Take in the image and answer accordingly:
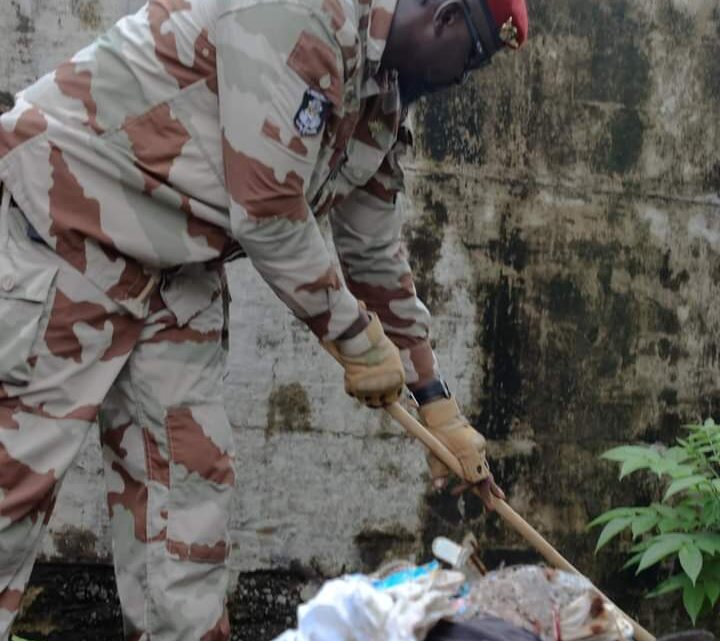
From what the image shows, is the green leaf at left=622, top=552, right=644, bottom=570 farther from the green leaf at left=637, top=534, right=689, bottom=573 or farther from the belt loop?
the belt loop

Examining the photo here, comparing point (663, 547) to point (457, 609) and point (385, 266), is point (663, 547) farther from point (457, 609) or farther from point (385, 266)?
point (457, 609)

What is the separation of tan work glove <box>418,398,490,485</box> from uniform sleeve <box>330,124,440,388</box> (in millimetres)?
99

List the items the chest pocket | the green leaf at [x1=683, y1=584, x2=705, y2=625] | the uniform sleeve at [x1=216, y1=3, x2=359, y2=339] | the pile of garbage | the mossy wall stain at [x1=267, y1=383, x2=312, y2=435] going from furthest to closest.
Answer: the mossy wall stain at [x1=267, y1=383, x2=312, y2=435], the green leaf at [x1=683, y1=584, x2=705, y2=625], the chest pocket, the uniform sleeve at [x1=216, y1=3, x2=359, y2=339], the pile of garbage

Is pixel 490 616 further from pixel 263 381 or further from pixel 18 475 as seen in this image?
pixel 263 381

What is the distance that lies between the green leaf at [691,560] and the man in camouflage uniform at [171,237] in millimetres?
908

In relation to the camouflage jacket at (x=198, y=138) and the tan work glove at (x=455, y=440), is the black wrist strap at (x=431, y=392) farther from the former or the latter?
the camouflage jacket at (x=198, y=138)

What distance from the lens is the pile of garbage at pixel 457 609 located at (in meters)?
1.53

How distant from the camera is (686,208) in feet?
12.4

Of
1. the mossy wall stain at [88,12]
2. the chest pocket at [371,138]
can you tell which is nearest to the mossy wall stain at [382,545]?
the chest pocket at [371,138]

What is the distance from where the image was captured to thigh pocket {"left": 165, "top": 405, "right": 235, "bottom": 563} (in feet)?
8.18

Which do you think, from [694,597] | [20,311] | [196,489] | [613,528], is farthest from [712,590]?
[20,311]

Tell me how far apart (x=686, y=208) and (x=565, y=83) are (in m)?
0.62

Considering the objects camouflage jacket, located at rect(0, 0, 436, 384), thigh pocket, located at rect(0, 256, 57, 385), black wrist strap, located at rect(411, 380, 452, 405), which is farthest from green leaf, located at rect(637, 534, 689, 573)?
thigh pocket, located at rect(0, 256, 57, 385)

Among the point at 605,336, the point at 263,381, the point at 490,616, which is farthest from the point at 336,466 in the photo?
the point at 490,616
